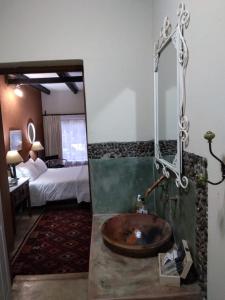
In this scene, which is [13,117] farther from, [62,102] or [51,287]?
[51,287]

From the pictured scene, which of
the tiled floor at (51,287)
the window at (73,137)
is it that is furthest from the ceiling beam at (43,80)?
the tiled floor at (51,287)

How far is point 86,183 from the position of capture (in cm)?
396

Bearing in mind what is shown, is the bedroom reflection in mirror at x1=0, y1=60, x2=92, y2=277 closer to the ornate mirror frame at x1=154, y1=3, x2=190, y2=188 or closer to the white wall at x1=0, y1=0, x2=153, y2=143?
the white wall at x1=0, y1=0, x2=153, y2=143

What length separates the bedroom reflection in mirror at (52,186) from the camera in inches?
99.0

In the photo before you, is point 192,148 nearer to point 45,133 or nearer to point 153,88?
point 153,88

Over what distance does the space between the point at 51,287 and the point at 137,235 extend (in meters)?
1.22

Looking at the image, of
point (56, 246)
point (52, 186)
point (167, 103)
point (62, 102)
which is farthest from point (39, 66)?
point (62, 102)

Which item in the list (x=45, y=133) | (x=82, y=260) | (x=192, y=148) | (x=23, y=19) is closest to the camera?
(x=192, y=148)

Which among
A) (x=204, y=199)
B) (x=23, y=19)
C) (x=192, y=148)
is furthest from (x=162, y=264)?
(x=23, y=19)

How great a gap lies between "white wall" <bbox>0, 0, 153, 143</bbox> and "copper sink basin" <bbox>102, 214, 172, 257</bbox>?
0.65 m

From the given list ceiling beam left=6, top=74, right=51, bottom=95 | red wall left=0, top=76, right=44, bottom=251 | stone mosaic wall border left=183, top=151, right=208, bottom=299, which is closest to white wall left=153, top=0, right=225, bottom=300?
stone mosaic wall border left=183, top=151, right=208, bottom=299

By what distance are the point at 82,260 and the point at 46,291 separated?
578 mm

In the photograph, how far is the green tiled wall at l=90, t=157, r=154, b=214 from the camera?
5.19ft

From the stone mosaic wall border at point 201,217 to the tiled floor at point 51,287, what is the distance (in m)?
1.40
